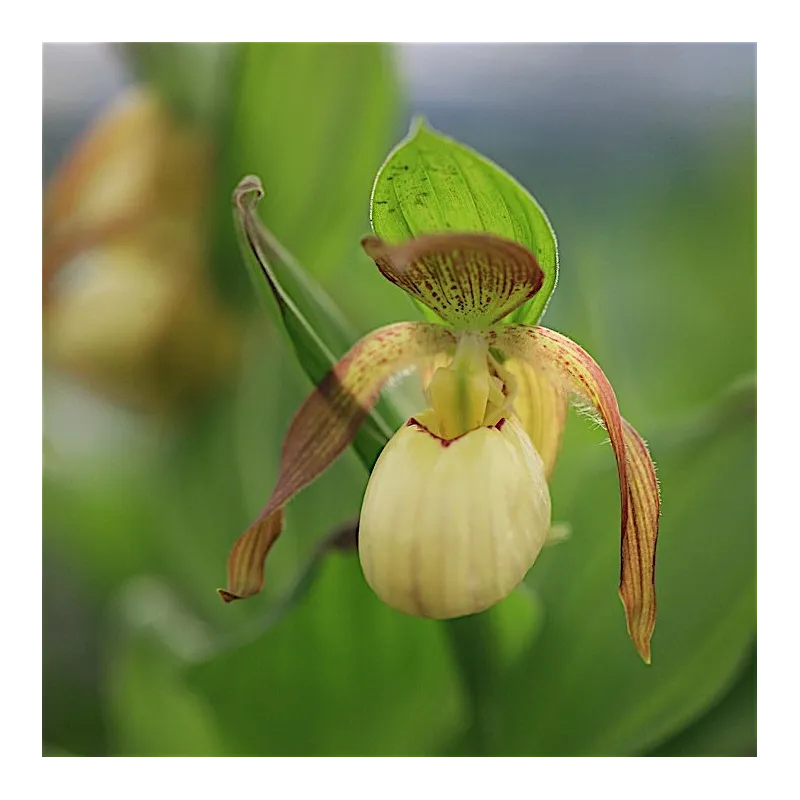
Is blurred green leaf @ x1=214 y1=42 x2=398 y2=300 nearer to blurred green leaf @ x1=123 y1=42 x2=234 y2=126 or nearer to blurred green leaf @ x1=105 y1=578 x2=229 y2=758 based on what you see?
blurred green leaf @ x1=123 y1=42 x2=234 y2=126

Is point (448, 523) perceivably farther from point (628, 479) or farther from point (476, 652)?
point (476, 652)

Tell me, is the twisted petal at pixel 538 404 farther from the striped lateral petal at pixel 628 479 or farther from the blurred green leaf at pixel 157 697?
the blurred green leaf at pixel 157 697

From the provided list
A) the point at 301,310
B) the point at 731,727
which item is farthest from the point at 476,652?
the point at 731,727

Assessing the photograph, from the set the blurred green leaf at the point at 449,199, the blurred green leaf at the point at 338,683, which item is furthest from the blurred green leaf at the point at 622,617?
the blurred green leaf at the point at 449,199

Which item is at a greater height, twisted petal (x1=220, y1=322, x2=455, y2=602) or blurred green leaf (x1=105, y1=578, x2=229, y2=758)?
twisted petal (x1=220, y1=322, x2=455, y2=602)

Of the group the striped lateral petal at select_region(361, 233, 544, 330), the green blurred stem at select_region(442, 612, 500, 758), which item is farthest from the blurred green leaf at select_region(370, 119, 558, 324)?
the green blurred stem at select_region(442, 612, 500, 758)
